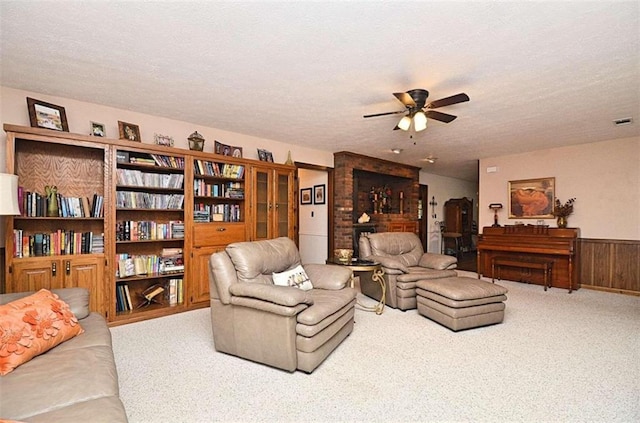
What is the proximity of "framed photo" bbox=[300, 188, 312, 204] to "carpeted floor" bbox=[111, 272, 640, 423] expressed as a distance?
12.1 ft

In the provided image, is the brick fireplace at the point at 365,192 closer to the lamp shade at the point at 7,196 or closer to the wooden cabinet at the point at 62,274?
the wooden cabinet at the point at 62,274

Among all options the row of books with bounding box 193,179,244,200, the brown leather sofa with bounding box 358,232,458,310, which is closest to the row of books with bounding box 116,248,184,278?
the row of books with bounding box 193,179,244,200

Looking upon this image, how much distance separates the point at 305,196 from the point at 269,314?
179 inches

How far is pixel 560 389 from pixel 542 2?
2.38 meters

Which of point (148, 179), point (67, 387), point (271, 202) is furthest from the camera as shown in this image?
point (271, 202)

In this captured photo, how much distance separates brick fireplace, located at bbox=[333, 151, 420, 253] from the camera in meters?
5.72

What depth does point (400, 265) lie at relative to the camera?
3.78 metres

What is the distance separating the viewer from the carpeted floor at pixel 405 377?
1.82 m

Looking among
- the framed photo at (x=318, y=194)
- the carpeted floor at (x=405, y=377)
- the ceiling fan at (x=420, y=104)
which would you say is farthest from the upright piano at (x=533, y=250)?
the ceiling fan at (x=420, y=104)

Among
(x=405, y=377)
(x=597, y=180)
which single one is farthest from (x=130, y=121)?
(x=597, y=180)

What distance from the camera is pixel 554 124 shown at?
396 centimetres

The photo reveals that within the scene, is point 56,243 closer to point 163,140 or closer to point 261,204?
point 163,140

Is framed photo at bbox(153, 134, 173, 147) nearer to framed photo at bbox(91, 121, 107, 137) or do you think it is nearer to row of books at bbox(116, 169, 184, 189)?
row of books at bbox(116, 169, 184, 189)

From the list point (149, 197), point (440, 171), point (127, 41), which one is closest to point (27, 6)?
point (127, 41)
